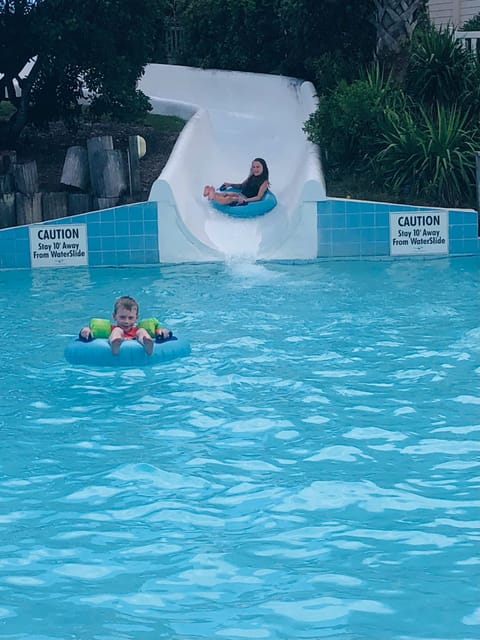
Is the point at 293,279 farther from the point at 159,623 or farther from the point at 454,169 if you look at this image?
the point at 159,623

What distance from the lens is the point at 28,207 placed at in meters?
14.1

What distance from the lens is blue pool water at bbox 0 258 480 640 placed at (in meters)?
4.70

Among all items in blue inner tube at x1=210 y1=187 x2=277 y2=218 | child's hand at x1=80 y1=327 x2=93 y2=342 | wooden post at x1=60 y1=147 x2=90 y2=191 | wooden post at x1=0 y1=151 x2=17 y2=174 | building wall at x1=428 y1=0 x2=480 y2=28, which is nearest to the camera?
child's hand at x1=80 y1=327 x2=93 y2=342

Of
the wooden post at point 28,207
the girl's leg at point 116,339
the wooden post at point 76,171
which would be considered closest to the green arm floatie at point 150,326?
the girl's leg at point 116,339

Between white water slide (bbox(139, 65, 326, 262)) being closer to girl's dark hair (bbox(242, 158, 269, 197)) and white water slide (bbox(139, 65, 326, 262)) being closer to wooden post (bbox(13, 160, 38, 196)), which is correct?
girl's dark hair (bbox(242, 158, 269, 197))

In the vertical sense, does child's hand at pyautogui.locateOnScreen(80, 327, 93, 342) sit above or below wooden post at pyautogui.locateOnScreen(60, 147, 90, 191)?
below

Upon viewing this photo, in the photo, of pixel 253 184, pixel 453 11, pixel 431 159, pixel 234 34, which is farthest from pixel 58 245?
pixel 453 11

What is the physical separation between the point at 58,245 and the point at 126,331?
502 cm

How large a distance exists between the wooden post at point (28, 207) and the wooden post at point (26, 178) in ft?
0.24

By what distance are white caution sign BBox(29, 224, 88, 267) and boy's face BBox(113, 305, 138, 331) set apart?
4953 mm

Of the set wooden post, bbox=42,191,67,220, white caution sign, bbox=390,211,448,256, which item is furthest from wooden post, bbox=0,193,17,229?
white caution sign, bbox=390,211,448,256

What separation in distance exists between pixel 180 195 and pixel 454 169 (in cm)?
377

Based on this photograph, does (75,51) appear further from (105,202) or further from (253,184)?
(253,184)

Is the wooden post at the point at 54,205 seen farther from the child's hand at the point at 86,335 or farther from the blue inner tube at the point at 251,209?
the child's hand at the point at 86,335
